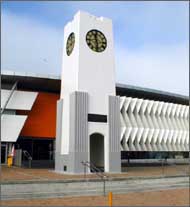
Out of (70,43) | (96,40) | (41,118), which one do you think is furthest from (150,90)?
(70,43)

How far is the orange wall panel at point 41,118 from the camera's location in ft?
118

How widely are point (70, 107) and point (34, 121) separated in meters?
10.9

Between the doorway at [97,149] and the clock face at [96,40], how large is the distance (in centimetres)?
754

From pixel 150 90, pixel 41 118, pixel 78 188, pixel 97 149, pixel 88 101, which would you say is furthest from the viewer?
pixel 150 90

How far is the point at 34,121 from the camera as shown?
120 ft

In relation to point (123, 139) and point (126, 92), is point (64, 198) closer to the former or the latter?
point (123, 139)

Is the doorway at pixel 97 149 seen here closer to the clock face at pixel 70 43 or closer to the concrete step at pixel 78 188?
the clock face at pixel 70 43

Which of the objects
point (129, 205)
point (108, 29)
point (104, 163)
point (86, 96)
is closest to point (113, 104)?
point (86, 96)

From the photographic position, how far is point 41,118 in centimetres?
3697

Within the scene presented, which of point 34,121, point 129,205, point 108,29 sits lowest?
point 129,205

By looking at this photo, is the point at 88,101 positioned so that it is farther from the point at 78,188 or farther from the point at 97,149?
the point at 78,188

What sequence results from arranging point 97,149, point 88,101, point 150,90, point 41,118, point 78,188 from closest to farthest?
point 78,188 → point 88,101 → point 97,149 → point 41,118 → point 150,90

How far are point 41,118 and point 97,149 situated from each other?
1006 centimetres

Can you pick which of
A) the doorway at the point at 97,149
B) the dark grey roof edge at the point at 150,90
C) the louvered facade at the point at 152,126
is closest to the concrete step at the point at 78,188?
the doorway at the point at 97,149
